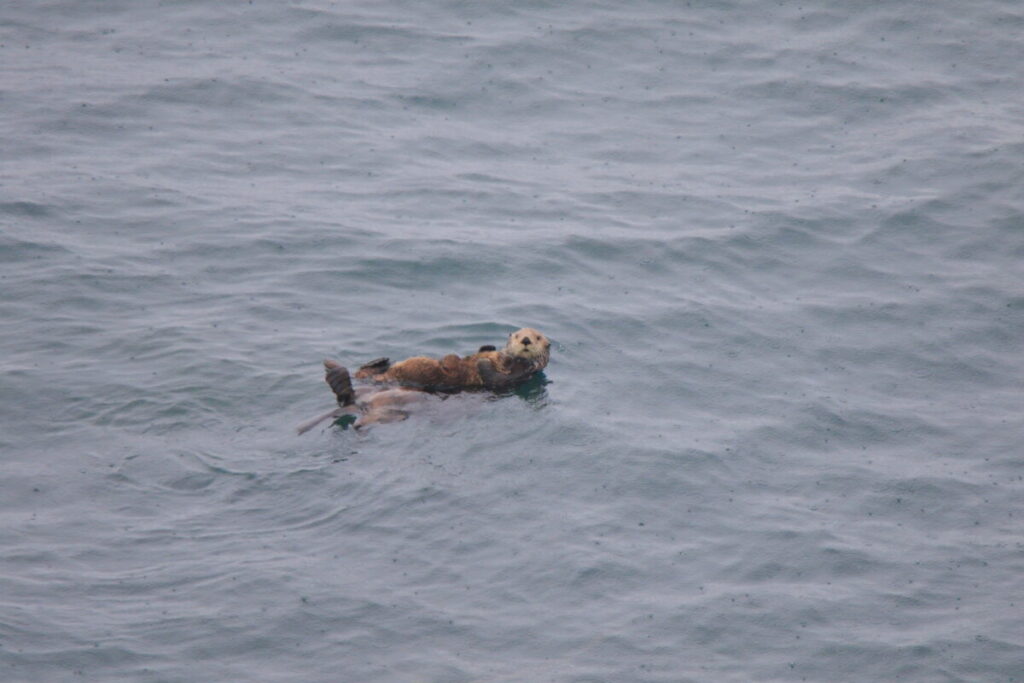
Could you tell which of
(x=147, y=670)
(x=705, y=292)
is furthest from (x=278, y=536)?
(x=705, y=292)

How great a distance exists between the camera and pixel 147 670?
30.6 feet

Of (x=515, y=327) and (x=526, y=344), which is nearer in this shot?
(x=526, y=344)

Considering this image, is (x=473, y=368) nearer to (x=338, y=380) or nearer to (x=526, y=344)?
(x=526, y=344)

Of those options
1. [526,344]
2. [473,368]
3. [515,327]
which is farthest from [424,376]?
[515,327]

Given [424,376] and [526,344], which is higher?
[526,344]

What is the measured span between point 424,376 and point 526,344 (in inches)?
42.2

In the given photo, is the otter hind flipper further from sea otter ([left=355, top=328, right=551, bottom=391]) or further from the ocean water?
sea otter ([left=355, top=328, right=551, bottom=391])

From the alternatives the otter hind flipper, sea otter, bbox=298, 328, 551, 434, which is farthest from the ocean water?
the otter hind flipper

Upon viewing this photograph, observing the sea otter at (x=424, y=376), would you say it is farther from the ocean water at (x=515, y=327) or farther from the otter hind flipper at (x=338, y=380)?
the ocean water at (x=515, y=327)

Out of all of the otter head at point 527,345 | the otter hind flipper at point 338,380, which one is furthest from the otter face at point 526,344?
the otter hind flipper at point 338,380

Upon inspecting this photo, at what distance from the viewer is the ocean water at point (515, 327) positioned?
10422 millimetres

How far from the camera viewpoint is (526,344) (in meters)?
13.5

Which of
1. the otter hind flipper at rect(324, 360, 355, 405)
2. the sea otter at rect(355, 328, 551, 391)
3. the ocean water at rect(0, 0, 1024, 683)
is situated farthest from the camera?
the sea otter at rect(355, 328, 551, 391)

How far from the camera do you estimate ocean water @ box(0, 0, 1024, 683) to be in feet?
34.2
